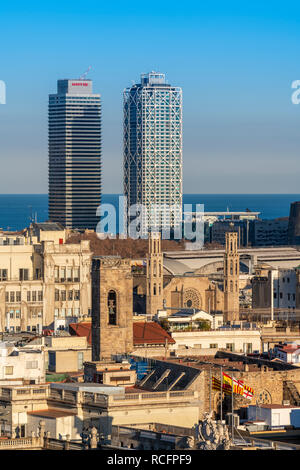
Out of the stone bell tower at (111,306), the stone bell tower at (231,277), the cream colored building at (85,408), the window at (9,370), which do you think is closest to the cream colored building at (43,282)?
the stone bell tower at (231,277)

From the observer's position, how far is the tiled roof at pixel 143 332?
272 feet

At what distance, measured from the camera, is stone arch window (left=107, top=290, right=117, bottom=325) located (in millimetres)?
78144

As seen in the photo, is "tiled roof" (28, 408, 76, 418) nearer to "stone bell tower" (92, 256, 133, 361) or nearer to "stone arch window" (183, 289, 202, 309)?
"stone bell tower" (92, 256, 133, 361)

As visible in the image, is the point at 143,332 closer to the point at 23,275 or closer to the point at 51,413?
the point at 23,275

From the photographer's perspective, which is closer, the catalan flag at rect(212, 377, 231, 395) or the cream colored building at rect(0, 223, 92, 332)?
the catalan flag at rect(212, 377, 231, 395)

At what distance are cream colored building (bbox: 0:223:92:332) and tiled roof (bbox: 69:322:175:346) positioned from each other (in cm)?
1500

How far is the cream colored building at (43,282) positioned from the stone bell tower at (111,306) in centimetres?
2326

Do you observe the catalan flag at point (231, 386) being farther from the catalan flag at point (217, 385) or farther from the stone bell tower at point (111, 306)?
the stone bell tower at point (111, 306)

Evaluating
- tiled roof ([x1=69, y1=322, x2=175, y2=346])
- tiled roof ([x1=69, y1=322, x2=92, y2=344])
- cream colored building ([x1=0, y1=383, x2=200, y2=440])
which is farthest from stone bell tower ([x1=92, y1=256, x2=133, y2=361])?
cream colored building ([x1=0, y1=383, x2=200, y2=440])

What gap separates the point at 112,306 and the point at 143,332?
256 inches

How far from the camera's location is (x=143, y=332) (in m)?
84.8

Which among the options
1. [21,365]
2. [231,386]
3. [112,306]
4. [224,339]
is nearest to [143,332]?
[224,339]
